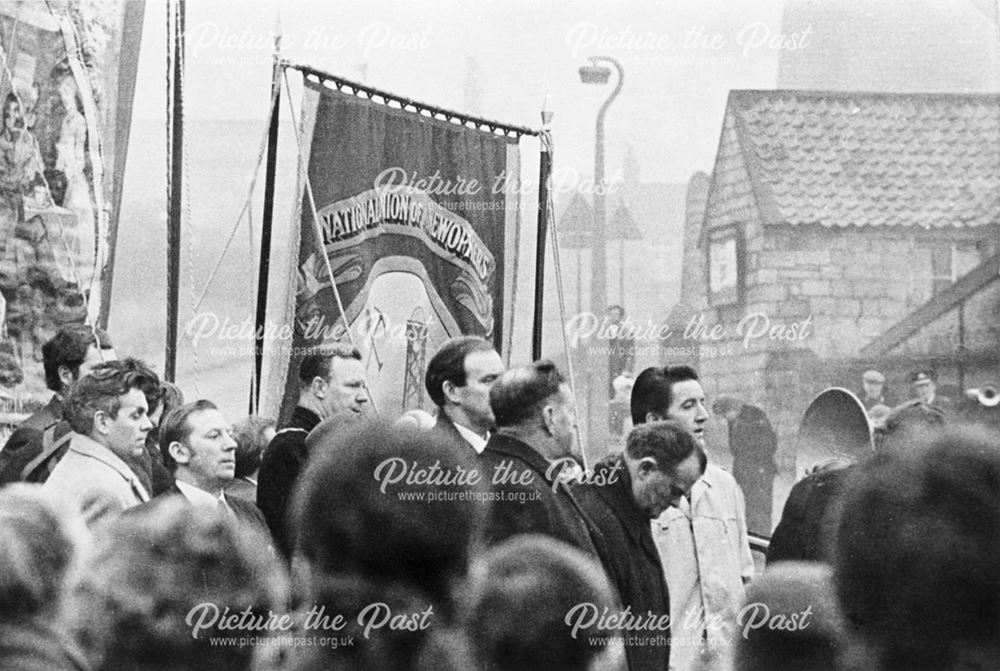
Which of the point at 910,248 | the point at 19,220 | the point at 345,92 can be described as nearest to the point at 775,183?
the point at 910,248

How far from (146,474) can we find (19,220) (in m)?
1.40

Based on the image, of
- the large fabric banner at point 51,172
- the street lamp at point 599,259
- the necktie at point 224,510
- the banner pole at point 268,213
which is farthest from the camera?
the street lamp at point 599,259

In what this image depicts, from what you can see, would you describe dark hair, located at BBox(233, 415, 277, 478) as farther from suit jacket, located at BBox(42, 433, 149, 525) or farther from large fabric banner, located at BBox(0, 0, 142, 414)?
large fabric banner, located at BBox(0, 0, 142, 414)

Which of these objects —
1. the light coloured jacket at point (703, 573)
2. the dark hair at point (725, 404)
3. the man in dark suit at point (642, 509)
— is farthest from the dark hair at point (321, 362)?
the dark hair at point (725, 404)

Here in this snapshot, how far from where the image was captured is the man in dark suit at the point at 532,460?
381cm

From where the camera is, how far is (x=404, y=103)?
16.9 ft

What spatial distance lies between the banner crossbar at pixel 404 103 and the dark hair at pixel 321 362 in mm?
876

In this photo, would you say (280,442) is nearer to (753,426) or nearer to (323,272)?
(323,272)

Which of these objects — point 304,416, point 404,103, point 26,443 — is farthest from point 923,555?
point 404,103

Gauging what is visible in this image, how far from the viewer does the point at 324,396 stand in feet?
14.8

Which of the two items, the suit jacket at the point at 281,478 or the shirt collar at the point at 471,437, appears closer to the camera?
the suit jacket at the point at 281,478

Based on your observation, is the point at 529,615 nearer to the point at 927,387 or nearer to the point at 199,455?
the point at 199,455

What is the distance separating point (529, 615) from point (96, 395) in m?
1.35

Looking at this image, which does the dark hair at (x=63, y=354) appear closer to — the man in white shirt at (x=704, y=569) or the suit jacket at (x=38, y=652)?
the man in white shirt at (x=704, y=569)
